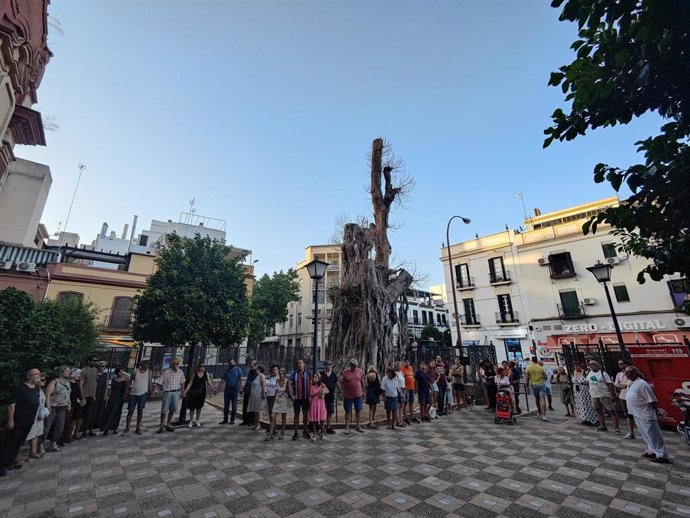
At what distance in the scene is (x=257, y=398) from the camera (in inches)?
327

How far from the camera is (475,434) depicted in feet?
25.4

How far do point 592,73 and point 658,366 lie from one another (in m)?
8.95

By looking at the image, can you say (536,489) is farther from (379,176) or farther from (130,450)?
(379,176)

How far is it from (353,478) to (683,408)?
7.69 metres

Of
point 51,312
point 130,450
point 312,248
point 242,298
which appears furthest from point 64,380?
point 312,248

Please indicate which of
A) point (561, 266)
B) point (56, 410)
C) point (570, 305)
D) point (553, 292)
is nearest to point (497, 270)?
point (553, 292)

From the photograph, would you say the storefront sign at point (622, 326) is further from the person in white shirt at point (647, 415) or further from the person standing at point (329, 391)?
the person standing at point (329, 391)

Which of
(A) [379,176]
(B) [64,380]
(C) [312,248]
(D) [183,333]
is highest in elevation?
(C) [312,248]

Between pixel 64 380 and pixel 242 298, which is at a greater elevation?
pixel 242 298

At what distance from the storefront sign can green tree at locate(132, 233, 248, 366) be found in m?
22.5

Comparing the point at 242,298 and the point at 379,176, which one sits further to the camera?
the point at 379,176

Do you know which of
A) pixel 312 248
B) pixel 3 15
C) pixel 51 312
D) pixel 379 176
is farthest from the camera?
pixel 312 248

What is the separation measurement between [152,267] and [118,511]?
966 inches

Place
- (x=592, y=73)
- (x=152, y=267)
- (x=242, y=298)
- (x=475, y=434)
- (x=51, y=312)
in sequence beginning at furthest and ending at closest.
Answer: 1. (x=152, y=267)
2. (x=242, y=298)
3. (x=475, y=434)
4. (x=51, y=312)
5. (x=592, y=73)
